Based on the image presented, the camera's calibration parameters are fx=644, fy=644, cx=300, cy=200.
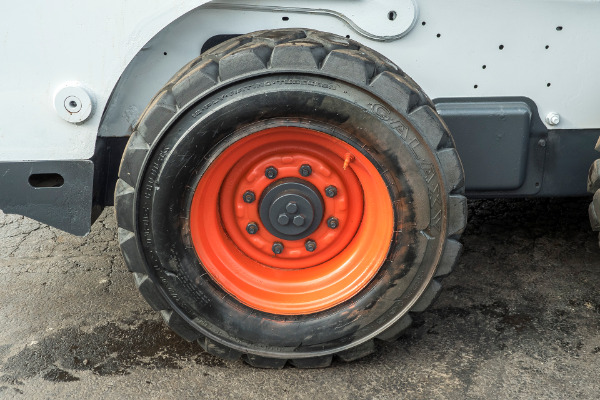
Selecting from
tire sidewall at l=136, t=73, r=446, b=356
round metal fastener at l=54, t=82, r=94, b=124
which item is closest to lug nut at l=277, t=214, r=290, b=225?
tire sidewall at l=136, t=73, r=446, b=356

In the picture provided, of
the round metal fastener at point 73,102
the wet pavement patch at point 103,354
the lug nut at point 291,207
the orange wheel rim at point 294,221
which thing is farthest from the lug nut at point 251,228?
the round metal fastener at point 73,102

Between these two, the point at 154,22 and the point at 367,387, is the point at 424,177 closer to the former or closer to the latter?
the point at 367,387

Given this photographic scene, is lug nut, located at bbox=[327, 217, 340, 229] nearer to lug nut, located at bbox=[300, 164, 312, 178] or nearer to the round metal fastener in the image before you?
lug nut, located at bbox=[300, 164, 312, 178]

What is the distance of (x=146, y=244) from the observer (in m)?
2.14

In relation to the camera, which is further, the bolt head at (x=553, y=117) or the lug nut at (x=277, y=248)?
the bolt head at (x=553, y=117)

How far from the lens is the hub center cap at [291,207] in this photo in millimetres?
2221

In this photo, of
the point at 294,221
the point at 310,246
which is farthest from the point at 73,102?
the point at 310,246

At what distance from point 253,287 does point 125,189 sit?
0.58m

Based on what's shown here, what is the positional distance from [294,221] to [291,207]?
0.17ft

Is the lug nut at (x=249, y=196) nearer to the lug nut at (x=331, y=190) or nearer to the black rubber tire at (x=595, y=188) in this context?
the lug nut at (x=331, y=190)

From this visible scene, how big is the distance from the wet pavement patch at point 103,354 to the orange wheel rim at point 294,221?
0.37 meters

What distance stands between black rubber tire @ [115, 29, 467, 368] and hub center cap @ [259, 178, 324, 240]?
26cm

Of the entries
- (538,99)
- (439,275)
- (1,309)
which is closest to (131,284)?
(1,309)

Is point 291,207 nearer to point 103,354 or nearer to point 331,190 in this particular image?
point 331,190
